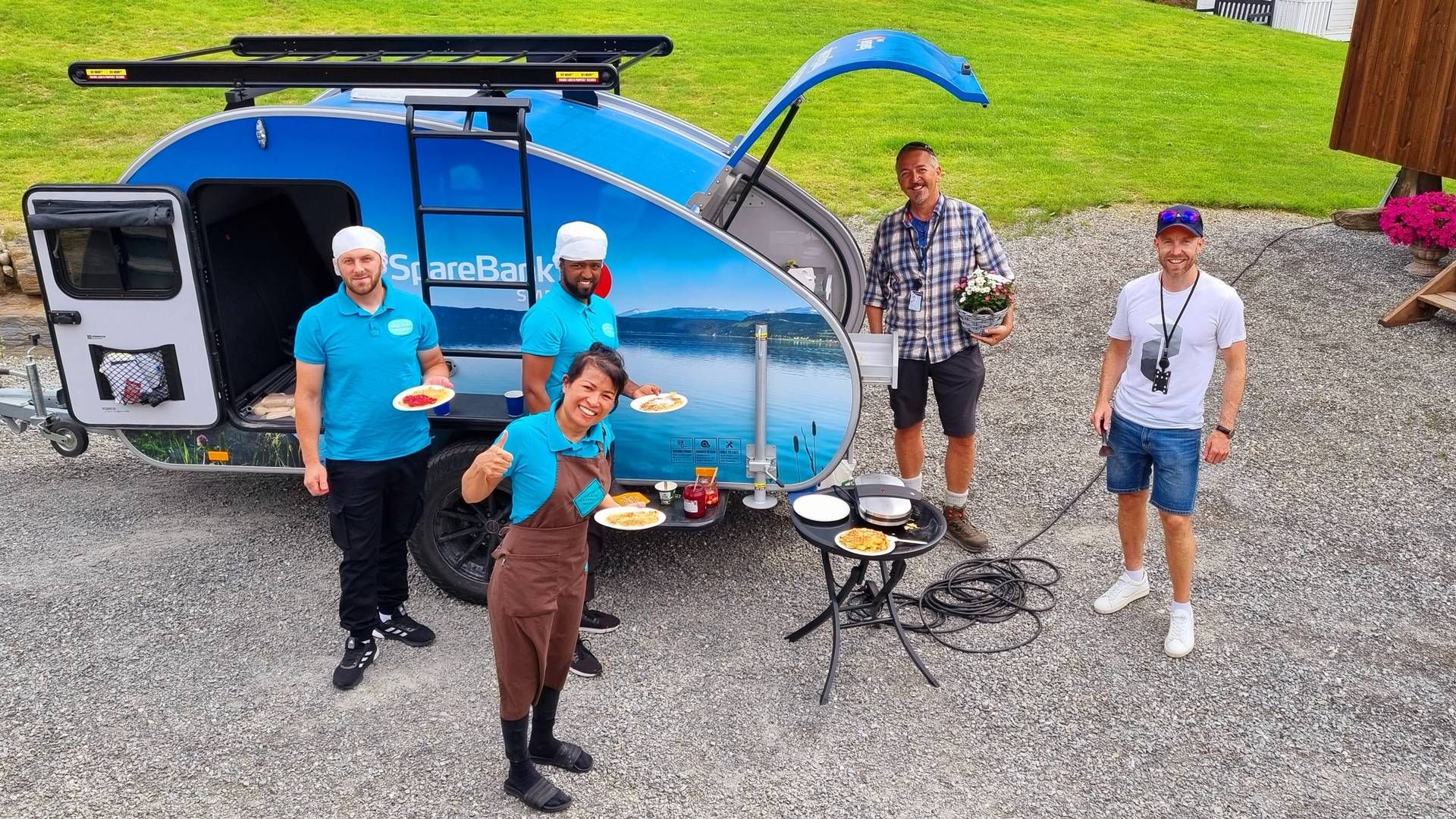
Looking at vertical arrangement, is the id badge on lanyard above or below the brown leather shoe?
above

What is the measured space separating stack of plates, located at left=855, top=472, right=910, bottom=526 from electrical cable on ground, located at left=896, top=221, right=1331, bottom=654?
753mm

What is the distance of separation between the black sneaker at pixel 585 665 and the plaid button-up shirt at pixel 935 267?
226 centimetres

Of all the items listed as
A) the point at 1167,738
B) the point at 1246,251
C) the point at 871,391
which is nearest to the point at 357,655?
the point at 1167,738

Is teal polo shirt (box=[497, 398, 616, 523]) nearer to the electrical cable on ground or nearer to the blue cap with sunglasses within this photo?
the electrical cable on ground

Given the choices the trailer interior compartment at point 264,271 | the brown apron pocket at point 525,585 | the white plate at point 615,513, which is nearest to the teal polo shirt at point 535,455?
the brown apron pocket at point 525,585

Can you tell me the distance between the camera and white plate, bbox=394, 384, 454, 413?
15.8ft

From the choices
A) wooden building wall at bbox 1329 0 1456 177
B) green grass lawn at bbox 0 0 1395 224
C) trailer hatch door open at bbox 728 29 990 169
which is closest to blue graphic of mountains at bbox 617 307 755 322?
trailer hatch door open at bbox 728 29 990 169

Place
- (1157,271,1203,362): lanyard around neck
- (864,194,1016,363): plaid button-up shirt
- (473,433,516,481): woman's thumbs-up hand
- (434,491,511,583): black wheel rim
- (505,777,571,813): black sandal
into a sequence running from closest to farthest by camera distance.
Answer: (473,433,516,481): woman's thumbs-up hand → (505,777,571,813): black sandal → (1157,271,1203,362): lanyard around neck → (434,491,511,583): black wheel rim → (864,194,1016,363): plaid button-up shirt

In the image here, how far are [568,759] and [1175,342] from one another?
316 centimetres

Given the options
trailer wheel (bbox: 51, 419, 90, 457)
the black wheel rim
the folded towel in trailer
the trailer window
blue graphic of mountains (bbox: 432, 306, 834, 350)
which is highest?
the trailer window

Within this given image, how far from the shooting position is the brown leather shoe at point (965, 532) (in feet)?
20.9

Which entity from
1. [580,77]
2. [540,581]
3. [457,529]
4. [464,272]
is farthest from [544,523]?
[580,77]

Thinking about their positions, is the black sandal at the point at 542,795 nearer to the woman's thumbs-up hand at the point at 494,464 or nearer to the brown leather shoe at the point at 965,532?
the woman's thumbs-up hand at the point at 494,464

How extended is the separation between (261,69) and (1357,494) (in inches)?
262
